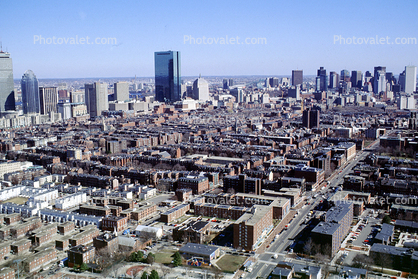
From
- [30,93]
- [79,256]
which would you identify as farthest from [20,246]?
[30,93]

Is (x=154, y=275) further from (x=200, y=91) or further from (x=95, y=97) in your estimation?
(x=200, y=91)

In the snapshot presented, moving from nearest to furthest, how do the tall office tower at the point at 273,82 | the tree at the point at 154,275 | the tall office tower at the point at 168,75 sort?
the tree at the point at 154,275, the tall office tower at the point at 168,75, the tall office tower at the point at 273,82

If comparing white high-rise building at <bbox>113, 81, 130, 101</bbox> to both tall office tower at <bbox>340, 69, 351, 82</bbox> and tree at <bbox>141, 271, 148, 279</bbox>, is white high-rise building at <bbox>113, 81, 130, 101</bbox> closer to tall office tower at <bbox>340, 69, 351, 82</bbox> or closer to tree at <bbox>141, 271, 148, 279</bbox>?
tall office tower at <bbox>340, 69, 351, 82</bbox>

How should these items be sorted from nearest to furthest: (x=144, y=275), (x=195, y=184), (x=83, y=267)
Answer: (x=144, y=275) < (x=83, y=267) < (x=195, y=184)

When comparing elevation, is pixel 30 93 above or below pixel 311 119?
above

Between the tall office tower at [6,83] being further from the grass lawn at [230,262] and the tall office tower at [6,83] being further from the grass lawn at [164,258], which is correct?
the grass lawn at [230,262]

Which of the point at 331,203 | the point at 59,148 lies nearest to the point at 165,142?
the point at 59,148

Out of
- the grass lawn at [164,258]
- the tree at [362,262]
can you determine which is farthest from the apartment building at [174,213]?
the tree at [362,262]
